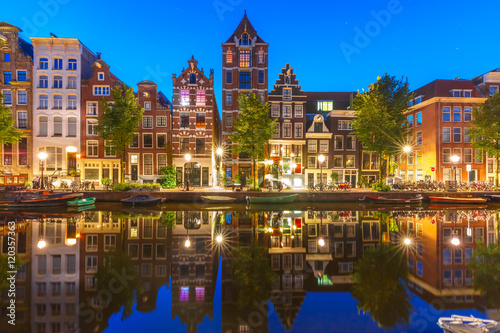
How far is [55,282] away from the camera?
889 centimetres

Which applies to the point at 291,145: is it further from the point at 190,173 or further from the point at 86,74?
the point at 86,74

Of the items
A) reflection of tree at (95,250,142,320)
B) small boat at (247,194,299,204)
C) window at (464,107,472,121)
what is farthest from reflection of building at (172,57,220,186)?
window at (464,107,472,121)

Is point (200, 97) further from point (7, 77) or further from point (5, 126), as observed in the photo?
point (7, 77)

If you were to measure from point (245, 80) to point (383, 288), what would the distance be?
121ft

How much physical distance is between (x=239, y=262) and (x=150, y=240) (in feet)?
19.1

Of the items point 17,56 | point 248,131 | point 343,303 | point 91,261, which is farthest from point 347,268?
point 17,56

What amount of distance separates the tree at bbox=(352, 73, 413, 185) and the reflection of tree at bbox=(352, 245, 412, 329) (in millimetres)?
25076

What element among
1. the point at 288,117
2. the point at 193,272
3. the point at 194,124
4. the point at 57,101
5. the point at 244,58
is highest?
the point at 244,58

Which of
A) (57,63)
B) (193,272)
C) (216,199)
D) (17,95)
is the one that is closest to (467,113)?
(216,199)

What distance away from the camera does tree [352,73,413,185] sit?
3309 centimetres

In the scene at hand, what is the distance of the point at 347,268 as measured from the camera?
10.1 meters

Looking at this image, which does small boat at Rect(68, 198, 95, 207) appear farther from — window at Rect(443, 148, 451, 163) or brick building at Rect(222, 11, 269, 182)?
window at Rect(443, 148, 451, 163)

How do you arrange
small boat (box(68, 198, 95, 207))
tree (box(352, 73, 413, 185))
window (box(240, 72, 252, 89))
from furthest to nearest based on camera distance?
window (box(240, 72, 252, 89)) → tree (box(352, 73, 413, 185)) → small boat (box(68, 198, 95, 207))

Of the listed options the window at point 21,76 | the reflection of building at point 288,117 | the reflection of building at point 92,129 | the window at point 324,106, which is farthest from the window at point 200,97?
the window at point 21,76
